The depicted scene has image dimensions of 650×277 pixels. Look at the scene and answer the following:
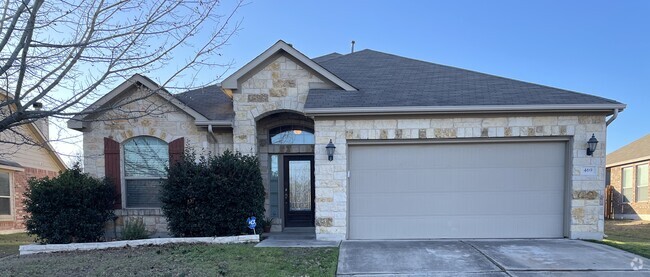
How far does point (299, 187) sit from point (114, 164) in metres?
4.70

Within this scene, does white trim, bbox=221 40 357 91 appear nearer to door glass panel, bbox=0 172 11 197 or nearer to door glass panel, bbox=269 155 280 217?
door glass panel, bbox=269 155 280 217

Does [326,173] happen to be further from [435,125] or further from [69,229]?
[69,229]

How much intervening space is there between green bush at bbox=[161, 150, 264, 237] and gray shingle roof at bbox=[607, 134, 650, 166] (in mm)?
16879

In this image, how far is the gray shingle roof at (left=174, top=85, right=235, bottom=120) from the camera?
8680mm

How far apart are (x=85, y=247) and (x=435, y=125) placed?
8.04 metres

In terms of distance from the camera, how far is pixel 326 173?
24.5ft

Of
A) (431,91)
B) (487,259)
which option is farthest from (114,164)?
(487,259)

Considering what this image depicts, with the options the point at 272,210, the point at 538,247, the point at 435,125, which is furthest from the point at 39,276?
the point at 538,247

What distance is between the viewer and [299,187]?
9.47 meters

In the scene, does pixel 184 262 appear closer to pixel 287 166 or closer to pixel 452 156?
pixel 287 166

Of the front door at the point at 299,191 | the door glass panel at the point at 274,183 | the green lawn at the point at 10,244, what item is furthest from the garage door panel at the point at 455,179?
the green lawn at the point at 10,244

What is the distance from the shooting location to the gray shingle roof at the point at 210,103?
8.68 metres

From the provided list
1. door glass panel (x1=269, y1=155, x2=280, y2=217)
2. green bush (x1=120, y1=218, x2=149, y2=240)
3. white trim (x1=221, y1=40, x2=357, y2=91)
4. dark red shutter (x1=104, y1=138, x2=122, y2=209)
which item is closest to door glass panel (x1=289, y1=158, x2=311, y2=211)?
door glass panel (x1=269, y1=155, x2=280, y2=217)

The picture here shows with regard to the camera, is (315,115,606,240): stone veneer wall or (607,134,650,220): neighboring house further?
(607,134,650,220): neighboring house
